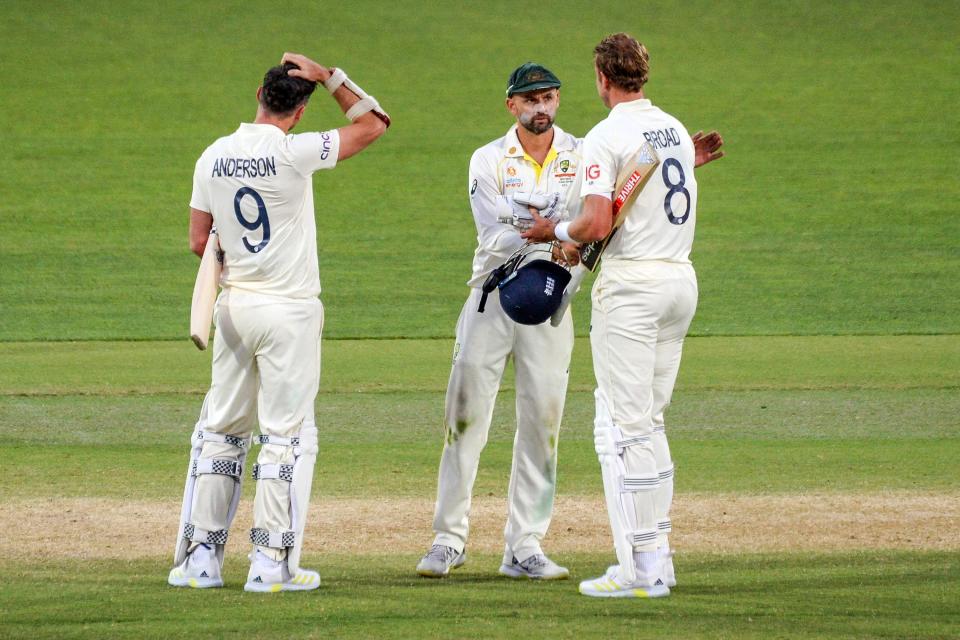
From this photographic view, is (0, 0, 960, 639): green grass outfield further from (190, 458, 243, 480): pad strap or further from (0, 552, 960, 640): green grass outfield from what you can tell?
(190, 458, 243, 480): pad strap

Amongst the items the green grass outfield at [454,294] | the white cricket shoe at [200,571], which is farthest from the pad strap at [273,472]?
the green grass outfield at [454,294]

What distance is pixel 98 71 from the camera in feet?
102

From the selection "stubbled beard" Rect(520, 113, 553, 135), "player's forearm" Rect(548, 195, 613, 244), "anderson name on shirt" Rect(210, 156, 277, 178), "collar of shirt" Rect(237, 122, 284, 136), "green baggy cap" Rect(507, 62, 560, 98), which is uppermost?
"green baggy cap" Rect(507, 62, 560, 98)

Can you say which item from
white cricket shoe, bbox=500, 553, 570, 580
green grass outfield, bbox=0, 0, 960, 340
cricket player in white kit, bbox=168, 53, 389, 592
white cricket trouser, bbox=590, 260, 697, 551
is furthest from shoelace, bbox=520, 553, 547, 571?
green grass outfield, bbox=0, 0, 960, 340

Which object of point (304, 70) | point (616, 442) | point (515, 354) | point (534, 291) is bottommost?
point (616, 442)

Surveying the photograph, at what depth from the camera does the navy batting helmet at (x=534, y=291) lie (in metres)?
6.14

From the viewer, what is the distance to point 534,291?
242 inches

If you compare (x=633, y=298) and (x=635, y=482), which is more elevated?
(x=633, y=298)

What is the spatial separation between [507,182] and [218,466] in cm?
178

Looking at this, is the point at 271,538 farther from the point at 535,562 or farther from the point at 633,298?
the point at 633,298

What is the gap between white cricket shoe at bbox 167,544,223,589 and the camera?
6.03 m

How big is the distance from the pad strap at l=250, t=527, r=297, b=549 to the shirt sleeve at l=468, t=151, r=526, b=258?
1.59 m

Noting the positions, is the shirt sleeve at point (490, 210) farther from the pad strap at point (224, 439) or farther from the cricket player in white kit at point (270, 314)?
the pad strap at point (224, 439)

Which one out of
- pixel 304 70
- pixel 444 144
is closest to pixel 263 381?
pixel 304 70
